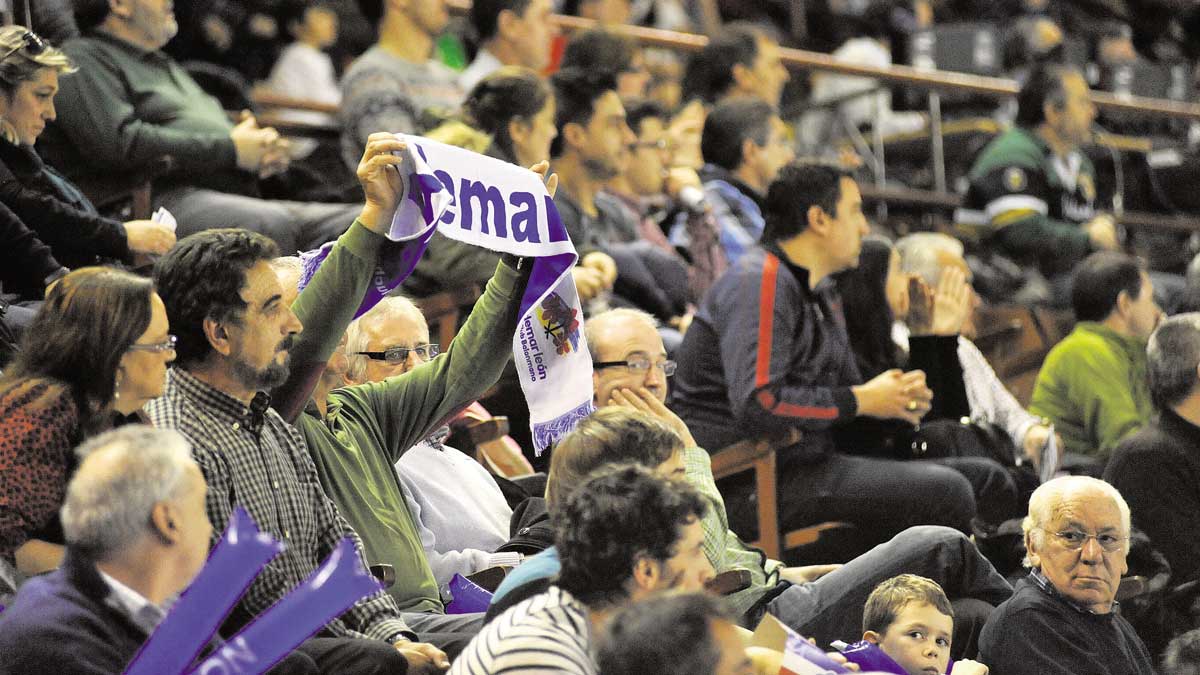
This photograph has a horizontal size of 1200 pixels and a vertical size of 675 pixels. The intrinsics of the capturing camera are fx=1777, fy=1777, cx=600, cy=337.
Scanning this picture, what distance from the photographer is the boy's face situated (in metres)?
3.33

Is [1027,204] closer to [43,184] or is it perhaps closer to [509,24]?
[509,24]

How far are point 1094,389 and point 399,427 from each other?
271 cm

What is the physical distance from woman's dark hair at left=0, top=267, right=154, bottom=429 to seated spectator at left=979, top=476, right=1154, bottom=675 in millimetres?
1882

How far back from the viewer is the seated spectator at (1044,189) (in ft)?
23.0

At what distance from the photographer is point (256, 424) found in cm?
292

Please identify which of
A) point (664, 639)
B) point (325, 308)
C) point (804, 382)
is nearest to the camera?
point (664, 639)

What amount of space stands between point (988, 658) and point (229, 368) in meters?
1.70

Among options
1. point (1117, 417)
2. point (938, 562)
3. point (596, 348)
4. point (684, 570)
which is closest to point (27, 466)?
point (684, 570)

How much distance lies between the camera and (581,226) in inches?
213

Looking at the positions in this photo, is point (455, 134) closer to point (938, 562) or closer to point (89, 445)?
point (938, 562)

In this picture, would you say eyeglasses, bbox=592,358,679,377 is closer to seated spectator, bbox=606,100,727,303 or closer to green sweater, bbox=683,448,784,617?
green sweater, bbox=683,448,784,617

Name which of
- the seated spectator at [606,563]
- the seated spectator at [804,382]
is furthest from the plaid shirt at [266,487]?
the seated spectator at [804,382]

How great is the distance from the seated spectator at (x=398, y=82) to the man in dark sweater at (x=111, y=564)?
3.12 meters

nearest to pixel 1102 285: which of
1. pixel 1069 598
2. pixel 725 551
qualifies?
pixel 1069 598
